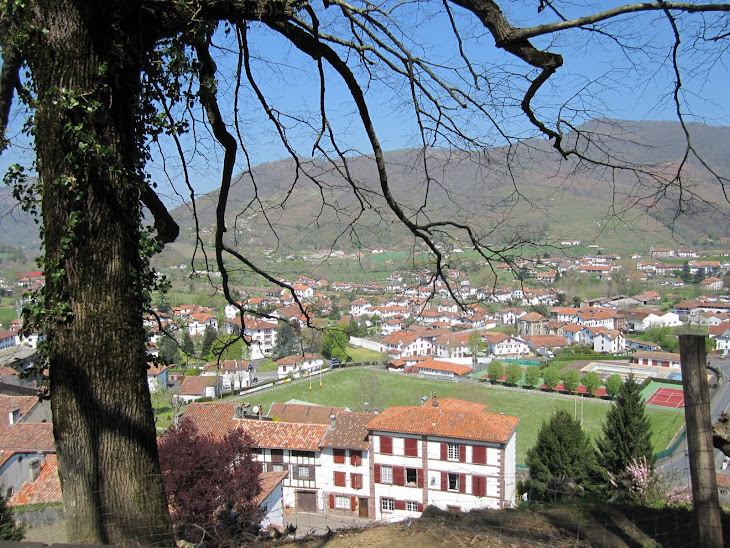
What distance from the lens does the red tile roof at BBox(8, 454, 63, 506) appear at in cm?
1042

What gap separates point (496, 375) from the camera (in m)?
40.7

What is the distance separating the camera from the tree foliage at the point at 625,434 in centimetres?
1606

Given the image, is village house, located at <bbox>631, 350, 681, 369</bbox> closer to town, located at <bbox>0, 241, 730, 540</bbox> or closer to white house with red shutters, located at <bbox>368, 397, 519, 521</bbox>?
town, located at <bbox>0, 241, 730, 540</bbox>

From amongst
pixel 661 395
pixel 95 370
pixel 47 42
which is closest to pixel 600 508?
pixel 95 370

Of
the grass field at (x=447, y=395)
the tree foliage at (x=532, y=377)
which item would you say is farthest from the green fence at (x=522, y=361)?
the grass field at (x=447, y=395)

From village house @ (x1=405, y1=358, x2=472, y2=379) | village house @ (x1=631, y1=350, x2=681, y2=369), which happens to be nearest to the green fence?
village house @ (x1=405, y1=358, x2=472, y2=379)

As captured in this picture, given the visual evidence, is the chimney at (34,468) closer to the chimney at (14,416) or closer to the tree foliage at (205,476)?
the chimney at (14,416)

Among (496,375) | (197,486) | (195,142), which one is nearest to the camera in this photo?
(195,142)

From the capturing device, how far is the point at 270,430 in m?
17.2

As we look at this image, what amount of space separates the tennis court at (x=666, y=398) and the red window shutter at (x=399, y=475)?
21.4m

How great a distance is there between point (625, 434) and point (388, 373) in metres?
27.3

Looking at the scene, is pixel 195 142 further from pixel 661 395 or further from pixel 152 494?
pixel 661 395

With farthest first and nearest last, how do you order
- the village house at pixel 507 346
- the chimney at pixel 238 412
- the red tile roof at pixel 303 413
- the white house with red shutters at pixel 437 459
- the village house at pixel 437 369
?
the village house at pixel 507 346
the village house at pixel 437 369
the red tile roof at pixel 303 413
the chimney at pixel 238 412
the white house with red shutters at pixel 437 459

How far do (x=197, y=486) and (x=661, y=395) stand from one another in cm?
3358
